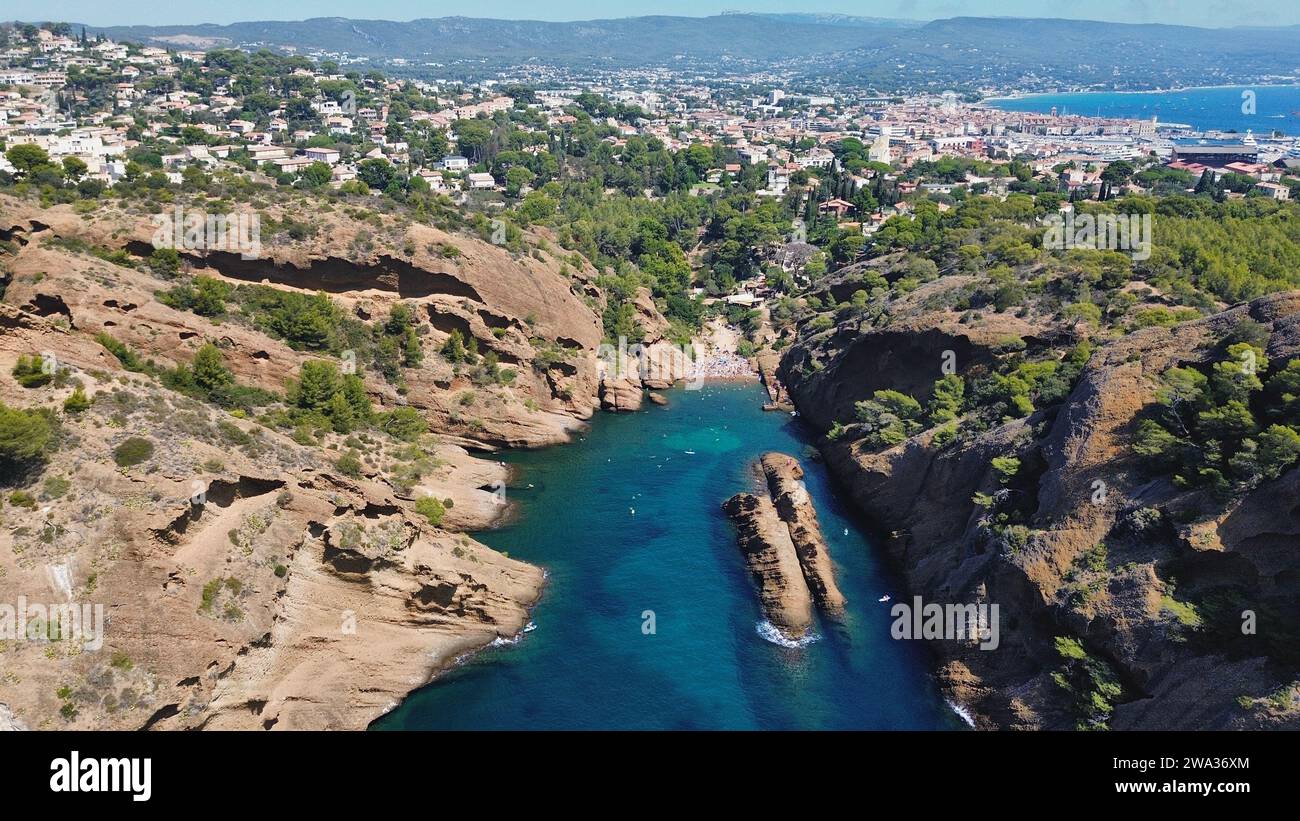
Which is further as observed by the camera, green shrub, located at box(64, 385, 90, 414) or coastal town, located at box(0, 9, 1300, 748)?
green shrub, located at box(64, 385, 90, 414)

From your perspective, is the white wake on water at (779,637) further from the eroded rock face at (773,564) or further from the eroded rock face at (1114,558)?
the eroded rock face at (1114,558)

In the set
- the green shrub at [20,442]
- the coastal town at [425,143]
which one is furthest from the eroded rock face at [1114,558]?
the coastal town at [425,143]

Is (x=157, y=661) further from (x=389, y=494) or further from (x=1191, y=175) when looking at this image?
(x=1191, y=175)

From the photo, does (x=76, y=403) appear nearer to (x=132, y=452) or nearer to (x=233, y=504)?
(x=132, y=452)

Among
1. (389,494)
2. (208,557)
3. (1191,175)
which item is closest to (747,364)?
(389,494)

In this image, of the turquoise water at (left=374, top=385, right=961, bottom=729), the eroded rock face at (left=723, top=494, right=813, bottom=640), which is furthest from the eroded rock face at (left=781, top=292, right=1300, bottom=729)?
the eroded rock face at (left=723, top=494, right=813, bottom=640)

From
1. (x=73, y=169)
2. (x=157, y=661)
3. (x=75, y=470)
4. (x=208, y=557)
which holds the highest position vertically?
(x=73, y=169)

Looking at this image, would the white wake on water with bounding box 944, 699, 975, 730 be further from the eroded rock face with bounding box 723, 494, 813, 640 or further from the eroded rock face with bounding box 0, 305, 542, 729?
the eroded rock face with bounding box 0, 305, 542, 729
